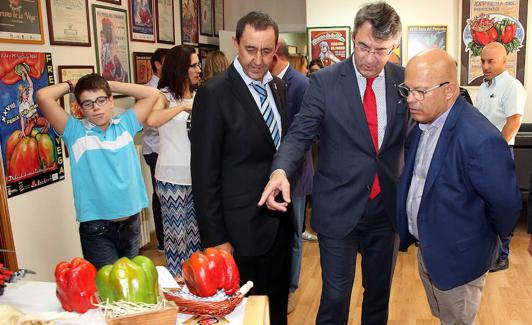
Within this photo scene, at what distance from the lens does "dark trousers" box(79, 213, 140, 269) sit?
91.4 inches

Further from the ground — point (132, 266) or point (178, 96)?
point (178, 96)

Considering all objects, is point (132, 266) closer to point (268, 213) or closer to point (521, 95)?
point (268, 213)

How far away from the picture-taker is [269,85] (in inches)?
80.9

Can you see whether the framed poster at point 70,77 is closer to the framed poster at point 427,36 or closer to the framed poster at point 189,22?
the framed poster at point 189,22

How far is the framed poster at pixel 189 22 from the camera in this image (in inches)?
213

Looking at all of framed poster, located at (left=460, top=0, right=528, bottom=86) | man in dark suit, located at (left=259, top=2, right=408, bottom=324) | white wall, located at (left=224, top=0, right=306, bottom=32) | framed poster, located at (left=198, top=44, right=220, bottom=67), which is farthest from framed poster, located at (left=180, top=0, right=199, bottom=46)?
man in dark suit, located at (left=259, top=2, right=408, bottom=324)

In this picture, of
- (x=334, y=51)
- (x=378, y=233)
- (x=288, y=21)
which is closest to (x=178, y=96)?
→ (x=378, y=233)

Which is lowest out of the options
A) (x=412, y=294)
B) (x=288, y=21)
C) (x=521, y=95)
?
(x=412, y=294)

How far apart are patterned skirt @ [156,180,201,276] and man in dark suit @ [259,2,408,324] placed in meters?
1.08

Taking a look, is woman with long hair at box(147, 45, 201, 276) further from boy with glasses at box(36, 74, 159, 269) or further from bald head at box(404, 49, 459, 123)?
bald head at box(404, 49, 459, 123)

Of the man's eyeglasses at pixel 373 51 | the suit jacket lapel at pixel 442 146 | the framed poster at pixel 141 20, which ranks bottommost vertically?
the suit jacket lapel at pixel 442 146

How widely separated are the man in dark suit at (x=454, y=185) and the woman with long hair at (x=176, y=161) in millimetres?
1504

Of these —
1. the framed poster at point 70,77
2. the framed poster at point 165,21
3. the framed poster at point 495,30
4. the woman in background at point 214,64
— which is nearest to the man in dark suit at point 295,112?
the woman in background at point 214,64

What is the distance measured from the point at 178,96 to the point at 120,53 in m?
1.25
